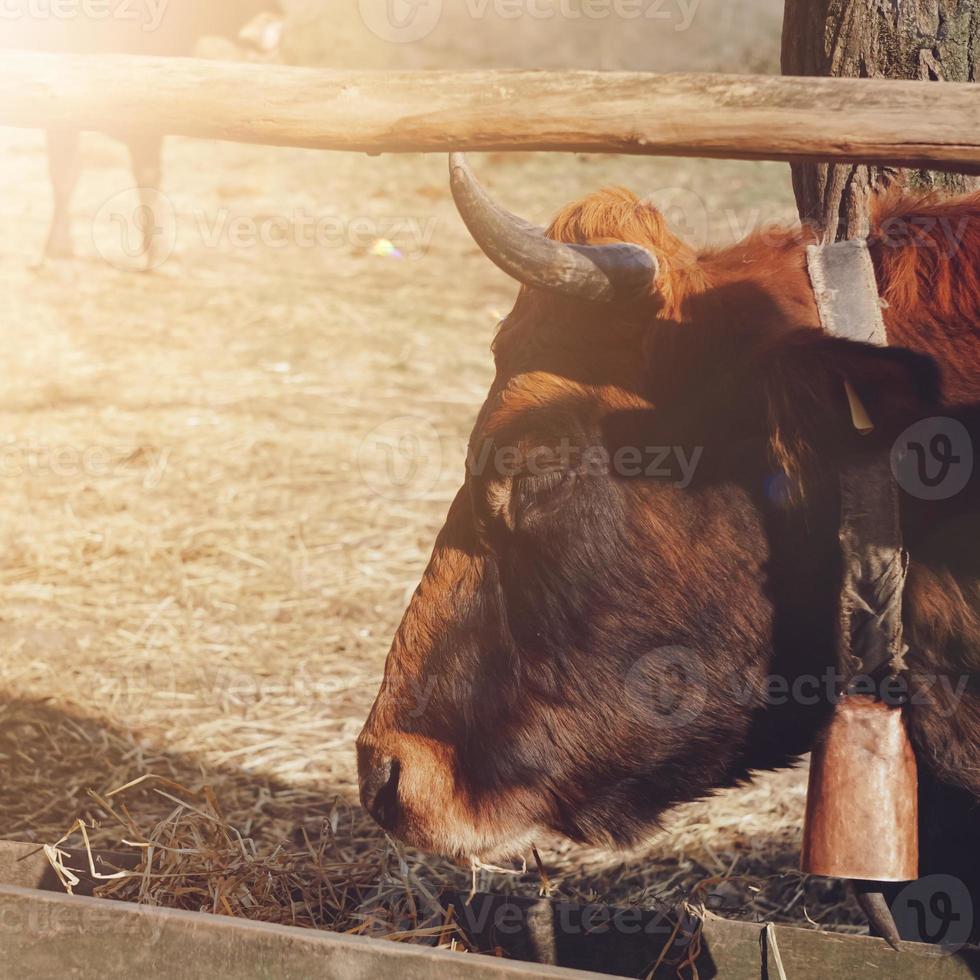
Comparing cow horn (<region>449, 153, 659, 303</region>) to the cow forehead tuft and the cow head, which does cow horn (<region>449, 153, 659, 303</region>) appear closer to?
the cow head

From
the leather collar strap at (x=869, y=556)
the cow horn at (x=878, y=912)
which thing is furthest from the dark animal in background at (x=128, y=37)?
the cow horn at (x=878, y=912)

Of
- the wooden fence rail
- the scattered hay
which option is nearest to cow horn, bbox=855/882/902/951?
the scattered hay

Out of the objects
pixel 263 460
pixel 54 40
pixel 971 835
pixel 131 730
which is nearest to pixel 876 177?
pixel 971 835

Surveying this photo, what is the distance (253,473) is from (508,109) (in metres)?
4.85

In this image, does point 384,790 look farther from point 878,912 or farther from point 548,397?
point 878,912

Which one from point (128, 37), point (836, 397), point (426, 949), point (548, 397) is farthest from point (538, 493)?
point (128, 37)

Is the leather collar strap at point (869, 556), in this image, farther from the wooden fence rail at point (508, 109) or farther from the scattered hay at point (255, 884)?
the scattered hay at point (255, 884)

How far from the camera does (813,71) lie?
131 inches

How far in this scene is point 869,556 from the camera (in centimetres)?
209

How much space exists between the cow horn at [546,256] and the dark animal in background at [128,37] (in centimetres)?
857

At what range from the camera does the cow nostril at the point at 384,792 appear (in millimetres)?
2641

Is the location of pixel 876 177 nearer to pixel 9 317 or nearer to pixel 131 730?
pixel 131 730

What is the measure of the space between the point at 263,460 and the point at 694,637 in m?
4.84

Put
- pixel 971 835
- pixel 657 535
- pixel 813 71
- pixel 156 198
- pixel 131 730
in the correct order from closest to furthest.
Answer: pixel 657 535 → pixel 971 835 → pixel 813 71 → pixel 131 730 → pixel 156 198
